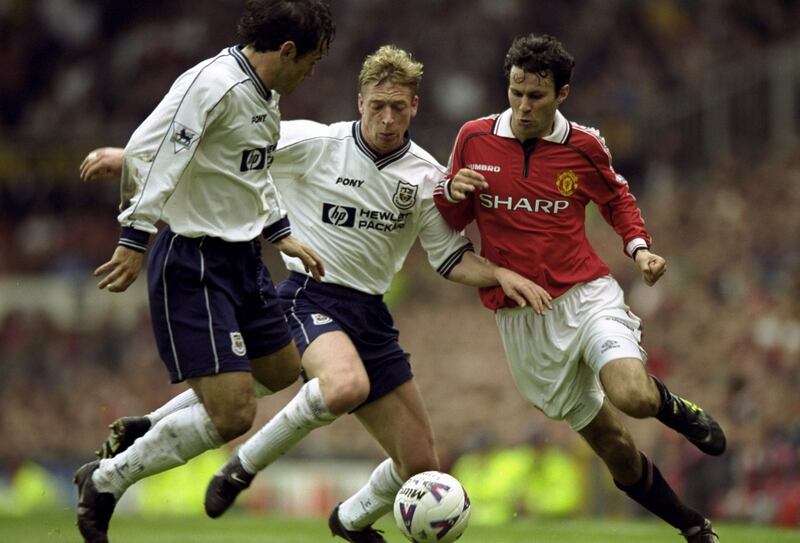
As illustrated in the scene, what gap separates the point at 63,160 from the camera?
25469 millimetres

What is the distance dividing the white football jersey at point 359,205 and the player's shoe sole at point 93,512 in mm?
1926

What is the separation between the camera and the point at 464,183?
791 centimetres

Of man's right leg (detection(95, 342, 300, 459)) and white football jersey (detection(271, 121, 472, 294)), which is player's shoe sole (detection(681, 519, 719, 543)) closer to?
white football jersey (detection(271, 121, 472, 294))

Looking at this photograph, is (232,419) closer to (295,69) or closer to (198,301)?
(198,301)

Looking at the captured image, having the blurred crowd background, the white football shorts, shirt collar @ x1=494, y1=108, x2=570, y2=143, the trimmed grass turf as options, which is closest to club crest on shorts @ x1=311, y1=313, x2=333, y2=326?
the white football shorts

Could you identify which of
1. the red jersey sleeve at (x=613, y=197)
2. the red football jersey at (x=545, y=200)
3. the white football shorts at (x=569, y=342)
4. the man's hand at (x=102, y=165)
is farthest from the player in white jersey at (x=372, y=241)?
the man's hand at (x=102, y=165)

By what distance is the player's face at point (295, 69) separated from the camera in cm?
719

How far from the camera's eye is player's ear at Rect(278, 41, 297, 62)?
7.11 metres

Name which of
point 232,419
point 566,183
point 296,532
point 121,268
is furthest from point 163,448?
point 296,532

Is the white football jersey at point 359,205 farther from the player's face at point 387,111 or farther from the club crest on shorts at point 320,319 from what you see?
the club crest on shorts at point 320,319

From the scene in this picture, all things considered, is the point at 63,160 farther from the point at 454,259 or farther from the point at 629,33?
the point at 454,259

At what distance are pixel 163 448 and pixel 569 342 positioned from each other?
236 centimetres

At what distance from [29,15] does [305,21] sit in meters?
22.4

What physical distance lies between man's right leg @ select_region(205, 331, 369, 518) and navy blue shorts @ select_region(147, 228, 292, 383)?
52cm
